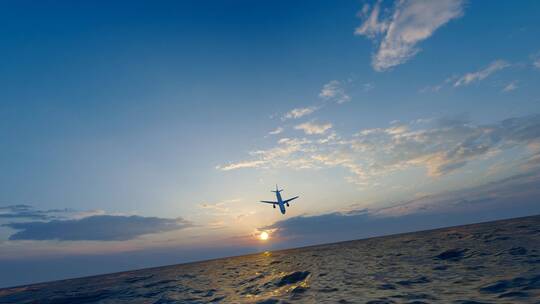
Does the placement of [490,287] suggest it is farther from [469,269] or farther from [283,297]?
[283,297]

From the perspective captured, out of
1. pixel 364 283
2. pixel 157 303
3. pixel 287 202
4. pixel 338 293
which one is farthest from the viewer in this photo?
pixel 287 202

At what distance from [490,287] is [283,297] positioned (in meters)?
12.5

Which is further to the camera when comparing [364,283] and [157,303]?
[157,303]

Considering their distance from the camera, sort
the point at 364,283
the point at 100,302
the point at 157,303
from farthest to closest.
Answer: the point at 100,302, the point at 157,303, the point at 364,283

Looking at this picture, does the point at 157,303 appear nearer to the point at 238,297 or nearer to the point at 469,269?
the point at 238,297

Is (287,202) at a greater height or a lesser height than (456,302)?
greater

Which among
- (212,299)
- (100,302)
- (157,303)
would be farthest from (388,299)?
(100,302)

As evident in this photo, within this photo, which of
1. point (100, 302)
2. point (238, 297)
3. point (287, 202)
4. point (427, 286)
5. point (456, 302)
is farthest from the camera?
point (287, 202)

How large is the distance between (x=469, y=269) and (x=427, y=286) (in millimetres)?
7147

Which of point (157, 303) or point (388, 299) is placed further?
point (157, 303)

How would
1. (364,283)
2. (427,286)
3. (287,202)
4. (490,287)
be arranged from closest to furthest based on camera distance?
(490,287) < (427,286) < (364,283) < (287,202)

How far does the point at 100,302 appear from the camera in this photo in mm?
33062

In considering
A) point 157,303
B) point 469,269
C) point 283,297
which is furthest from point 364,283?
point 157,303

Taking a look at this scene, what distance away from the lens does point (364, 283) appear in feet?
74.7
